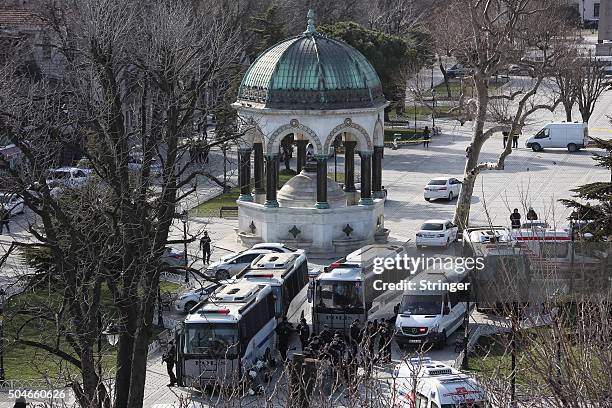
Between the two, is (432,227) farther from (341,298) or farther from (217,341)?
(217,341)

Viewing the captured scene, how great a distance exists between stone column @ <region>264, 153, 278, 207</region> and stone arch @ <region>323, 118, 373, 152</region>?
1.58 meters

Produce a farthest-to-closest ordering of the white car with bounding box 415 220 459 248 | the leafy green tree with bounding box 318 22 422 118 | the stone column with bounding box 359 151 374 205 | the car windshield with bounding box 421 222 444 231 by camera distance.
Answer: the leafy green tree with bounding box 318 22 422 118, the stone column with bounding box 359 151 374 205, the car windshield with bounding box 421 222 444 231, the white car with bounding box 415 220 459 248

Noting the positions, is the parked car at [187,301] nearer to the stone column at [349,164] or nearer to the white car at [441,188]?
the stone column at [349,164]

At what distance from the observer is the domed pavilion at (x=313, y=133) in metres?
44.2

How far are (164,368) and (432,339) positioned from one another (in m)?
6.07

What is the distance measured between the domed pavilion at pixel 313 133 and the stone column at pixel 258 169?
0.18 ft

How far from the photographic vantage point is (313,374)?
22922mm

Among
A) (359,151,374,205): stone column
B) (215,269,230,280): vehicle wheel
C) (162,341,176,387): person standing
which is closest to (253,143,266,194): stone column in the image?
(359,151,374,205): stone column

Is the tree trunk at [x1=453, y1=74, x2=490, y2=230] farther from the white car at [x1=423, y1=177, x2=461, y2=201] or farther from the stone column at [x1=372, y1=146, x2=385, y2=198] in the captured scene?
the white car at [x1=423, y1=177, x2=461, y2=201]

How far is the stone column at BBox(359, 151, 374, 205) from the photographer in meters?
44.7

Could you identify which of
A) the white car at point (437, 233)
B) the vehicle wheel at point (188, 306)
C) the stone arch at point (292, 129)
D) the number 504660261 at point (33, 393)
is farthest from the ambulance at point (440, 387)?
the stone arch at point (292, 129)

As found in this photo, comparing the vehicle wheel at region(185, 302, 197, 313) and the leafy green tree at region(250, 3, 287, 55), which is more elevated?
the leafy green tree at region(250, 3, 287, 55)

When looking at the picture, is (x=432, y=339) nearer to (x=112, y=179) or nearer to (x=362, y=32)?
(x=112, y=179)

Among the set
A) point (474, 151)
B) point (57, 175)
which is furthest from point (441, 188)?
point (57, 175)
